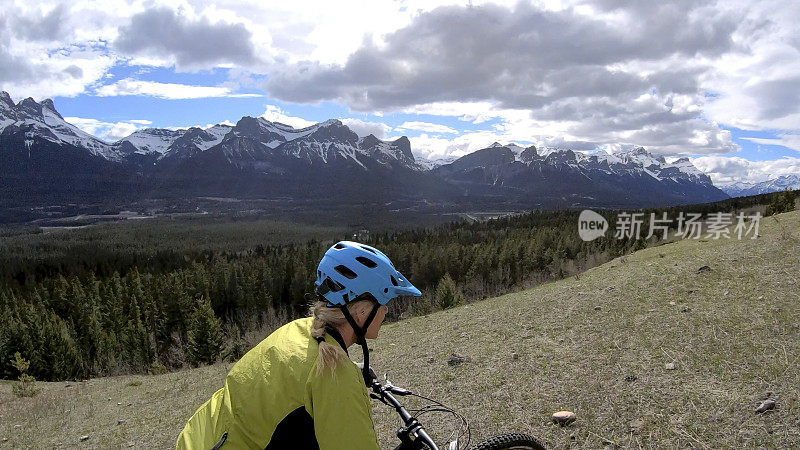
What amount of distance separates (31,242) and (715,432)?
250666mm

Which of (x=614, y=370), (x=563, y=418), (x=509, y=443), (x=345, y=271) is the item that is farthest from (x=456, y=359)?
(x=345, y=271)

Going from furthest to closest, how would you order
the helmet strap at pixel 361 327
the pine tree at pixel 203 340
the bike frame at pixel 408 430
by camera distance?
the pine tree at pixel 203 340 → the bike frame at pixel 408 430 → the helmet strap at pixel 361 327

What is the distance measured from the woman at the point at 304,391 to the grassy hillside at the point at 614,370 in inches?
190

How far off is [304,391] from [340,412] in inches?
11.0

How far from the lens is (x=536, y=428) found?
6887 millimetres

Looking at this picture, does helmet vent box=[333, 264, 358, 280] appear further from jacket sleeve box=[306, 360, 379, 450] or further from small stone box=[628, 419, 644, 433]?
small stone box=[628, 419, 644, 433]

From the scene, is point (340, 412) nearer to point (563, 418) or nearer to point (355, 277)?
point (355, 277)

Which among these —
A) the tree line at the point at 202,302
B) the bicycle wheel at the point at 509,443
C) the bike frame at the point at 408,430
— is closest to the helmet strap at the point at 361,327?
the bike frame at the point at 408,430

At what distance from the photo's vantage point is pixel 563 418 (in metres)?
6.87

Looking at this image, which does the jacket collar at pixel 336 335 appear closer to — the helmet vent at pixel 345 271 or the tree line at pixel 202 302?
the helmet vent at pixel 345 271

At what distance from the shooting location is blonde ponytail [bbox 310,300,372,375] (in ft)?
8.82

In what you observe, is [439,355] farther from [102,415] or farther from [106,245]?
[106,245]

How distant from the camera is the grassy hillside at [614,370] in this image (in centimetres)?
643
